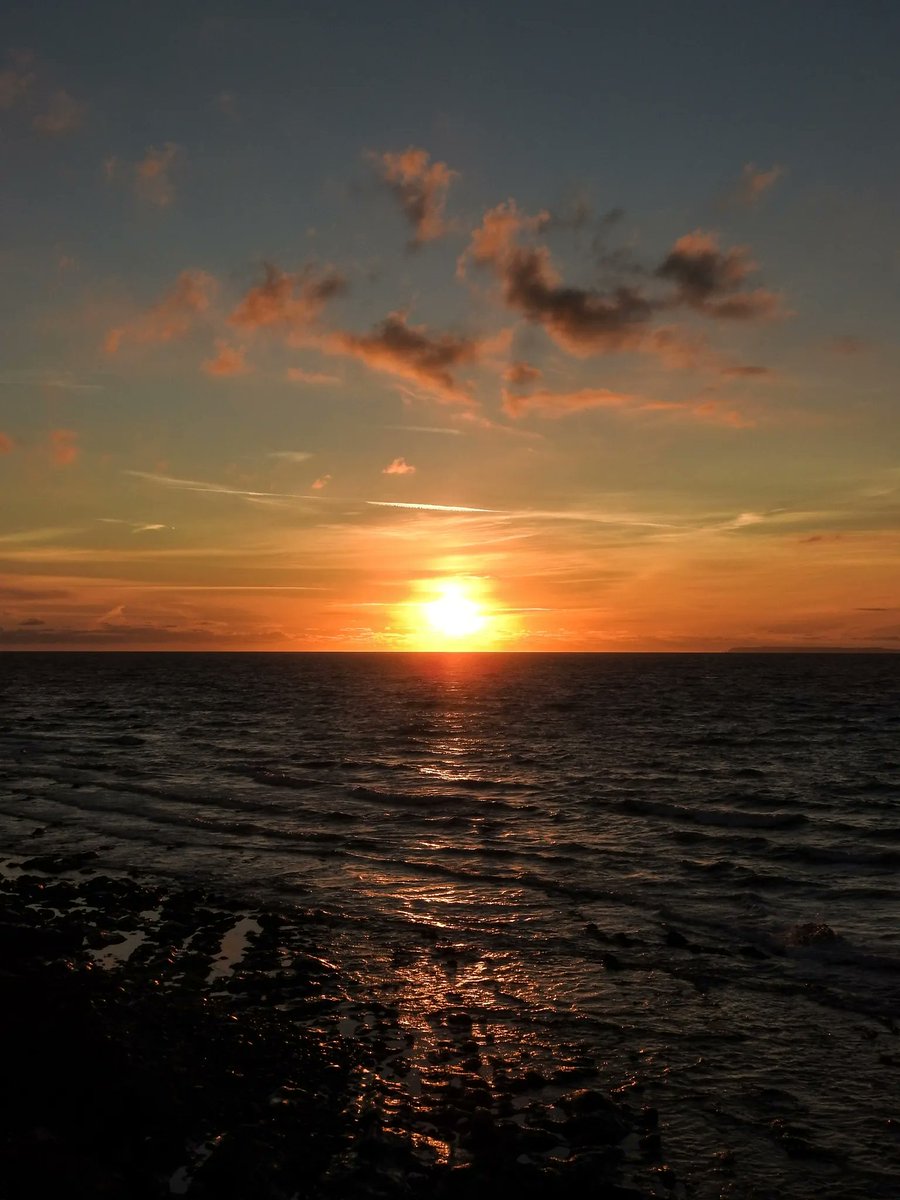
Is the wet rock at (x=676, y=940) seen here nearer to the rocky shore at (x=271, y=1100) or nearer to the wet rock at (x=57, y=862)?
the rocky shore at (x=271, y=1100)

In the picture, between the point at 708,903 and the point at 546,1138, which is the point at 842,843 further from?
the point at 546,1138

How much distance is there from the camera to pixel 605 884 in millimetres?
24234

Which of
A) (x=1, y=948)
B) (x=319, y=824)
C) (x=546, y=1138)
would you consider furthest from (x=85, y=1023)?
(x=319, y=824)

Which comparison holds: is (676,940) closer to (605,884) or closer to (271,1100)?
(605,884)

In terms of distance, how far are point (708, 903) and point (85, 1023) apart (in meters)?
15.4

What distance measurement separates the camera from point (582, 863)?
87.6 feet

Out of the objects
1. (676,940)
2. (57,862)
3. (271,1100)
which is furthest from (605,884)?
(57,862)

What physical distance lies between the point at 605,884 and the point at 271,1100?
46.3 ft

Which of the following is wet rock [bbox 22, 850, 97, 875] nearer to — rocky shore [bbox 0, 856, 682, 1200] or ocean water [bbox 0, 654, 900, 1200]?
ocean water [bbox 0, 654, 900, 1200]

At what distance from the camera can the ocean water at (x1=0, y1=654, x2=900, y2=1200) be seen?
1283cm

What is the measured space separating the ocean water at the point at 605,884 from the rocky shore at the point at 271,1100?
0.82 metres

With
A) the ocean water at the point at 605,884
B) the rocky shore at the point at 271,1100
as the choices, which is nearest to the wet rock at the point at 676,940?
the ocean water at the point at 605,884

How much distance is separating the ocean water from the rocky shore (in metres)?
0.82

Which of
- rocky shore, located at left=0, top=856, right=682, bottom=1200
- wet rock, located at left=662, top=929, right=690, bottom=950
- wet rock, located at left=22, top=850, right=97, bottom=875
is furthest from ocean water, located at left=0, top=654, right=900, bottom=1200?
wet rock, located at left=22, top=850, right=97, bottom=875
